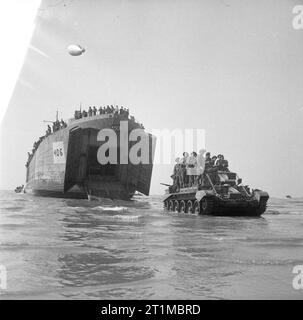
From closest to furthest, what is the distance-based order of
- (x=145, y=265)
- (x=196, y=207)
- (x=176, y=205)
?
(x=145, y=265) → (x=196, y=207) → (x=176, y=205)

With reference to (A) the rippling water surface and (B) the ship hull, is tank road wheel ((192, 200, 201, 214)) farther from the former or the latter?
(B) the ship hull

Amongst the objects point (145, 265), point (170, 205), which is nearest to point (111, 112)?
point (170, 205)

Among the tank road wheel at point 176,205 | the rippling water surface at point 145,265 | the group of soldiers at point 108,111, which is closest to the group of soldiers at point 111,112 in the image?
the group of soldiers at point 108,111

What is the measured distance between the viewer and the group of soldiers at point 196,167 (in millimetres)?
20469

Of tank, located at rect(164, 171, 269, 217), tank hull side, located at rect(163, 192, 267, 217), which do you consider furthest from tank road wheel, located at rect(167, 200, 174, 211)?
tank hull side, located at rect(163, 192, 267, 217)

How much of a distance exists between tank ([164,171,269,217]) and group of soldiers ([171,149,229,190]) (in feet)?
0.86

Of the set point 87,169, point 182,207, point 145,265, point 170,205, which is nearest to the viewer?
point 145,265

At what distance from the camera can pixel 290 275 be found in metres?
6.08

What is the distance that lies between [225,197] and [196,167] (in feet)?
8.86

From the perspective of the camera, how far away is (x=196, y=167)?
69.4 ft

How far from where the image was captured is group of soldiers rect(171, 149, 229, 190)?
67.2 ft

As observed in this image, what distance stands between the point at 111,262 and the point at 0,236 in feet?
15.0

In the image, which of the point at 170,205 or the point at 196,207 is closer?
the point at 196,207

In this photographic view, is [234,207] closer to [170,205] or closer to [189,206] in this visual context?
[189,206]
